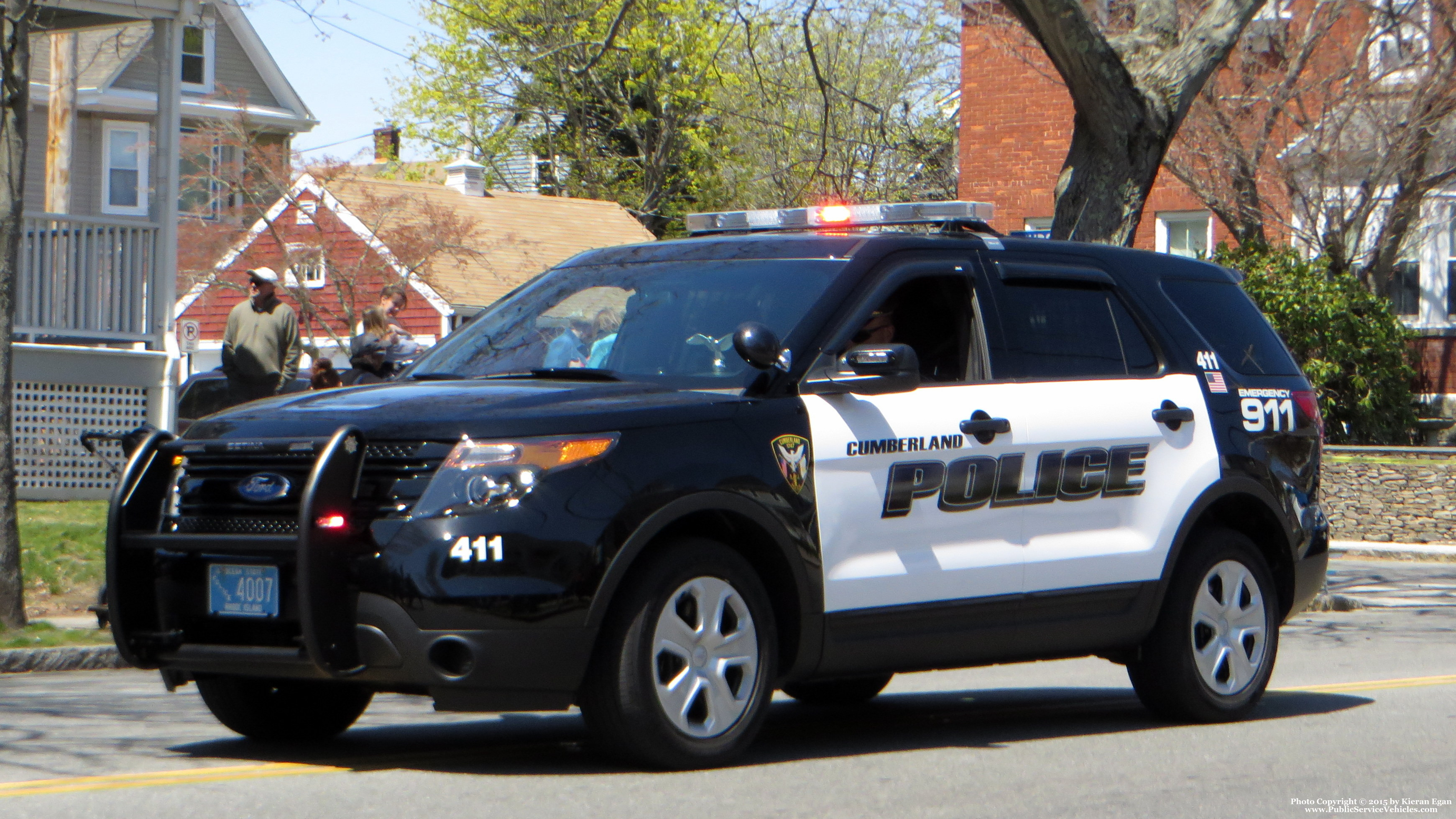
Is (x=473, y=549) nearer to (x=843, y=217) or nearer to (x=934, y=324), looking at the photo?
(x=934, y=324)

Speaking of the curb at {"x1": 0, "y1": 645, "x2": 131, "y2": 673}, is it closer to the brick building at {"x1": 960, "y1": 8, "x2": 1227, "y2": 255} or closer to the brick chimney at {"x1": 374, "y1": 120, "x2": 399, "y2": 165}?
the brick building at {"x1": 960, "y1": 8, "x2": 1227, "y2": 255}

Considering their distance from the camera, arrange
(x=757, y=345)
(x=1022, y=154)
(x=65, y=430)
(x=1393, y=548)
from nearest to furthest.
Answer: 1. (x=757, y=345)
2. (x=65, y=430)
3. (x=1393, y=548)
4. (x=1022, y=154)

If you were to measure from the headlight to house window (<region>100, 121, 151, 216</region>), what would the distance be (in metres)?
32.8

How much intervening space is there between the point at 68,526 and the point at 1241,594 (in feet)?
28.6

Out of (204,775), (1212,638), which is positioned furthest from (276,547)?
(1212,638)

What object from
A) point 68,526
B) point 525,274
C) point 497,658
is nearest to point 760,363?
point 497,658

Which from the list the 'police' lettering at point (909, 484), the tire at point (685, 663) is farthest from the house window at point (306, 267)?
the tire at point (685, 663)

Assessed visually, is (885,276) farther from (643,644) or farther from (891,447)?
(643,644)

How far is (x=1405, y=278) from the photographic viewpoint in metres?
28.0

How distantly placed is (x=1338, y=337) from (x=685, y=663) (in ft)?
64.6

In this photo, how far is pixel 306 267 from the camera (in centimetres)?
3731

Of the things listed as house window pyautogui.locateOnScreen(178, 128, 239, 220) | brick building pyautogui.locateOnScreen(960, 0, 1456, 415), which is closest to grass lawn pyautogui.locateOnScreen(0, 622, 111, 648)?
brick building pyautogui.locateOnScreen(960, 0, 1456, 415)

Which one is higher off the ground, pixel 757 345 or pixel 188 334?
pixel 188 334

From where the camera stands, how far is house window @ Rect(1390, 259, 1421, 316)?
27797mm
